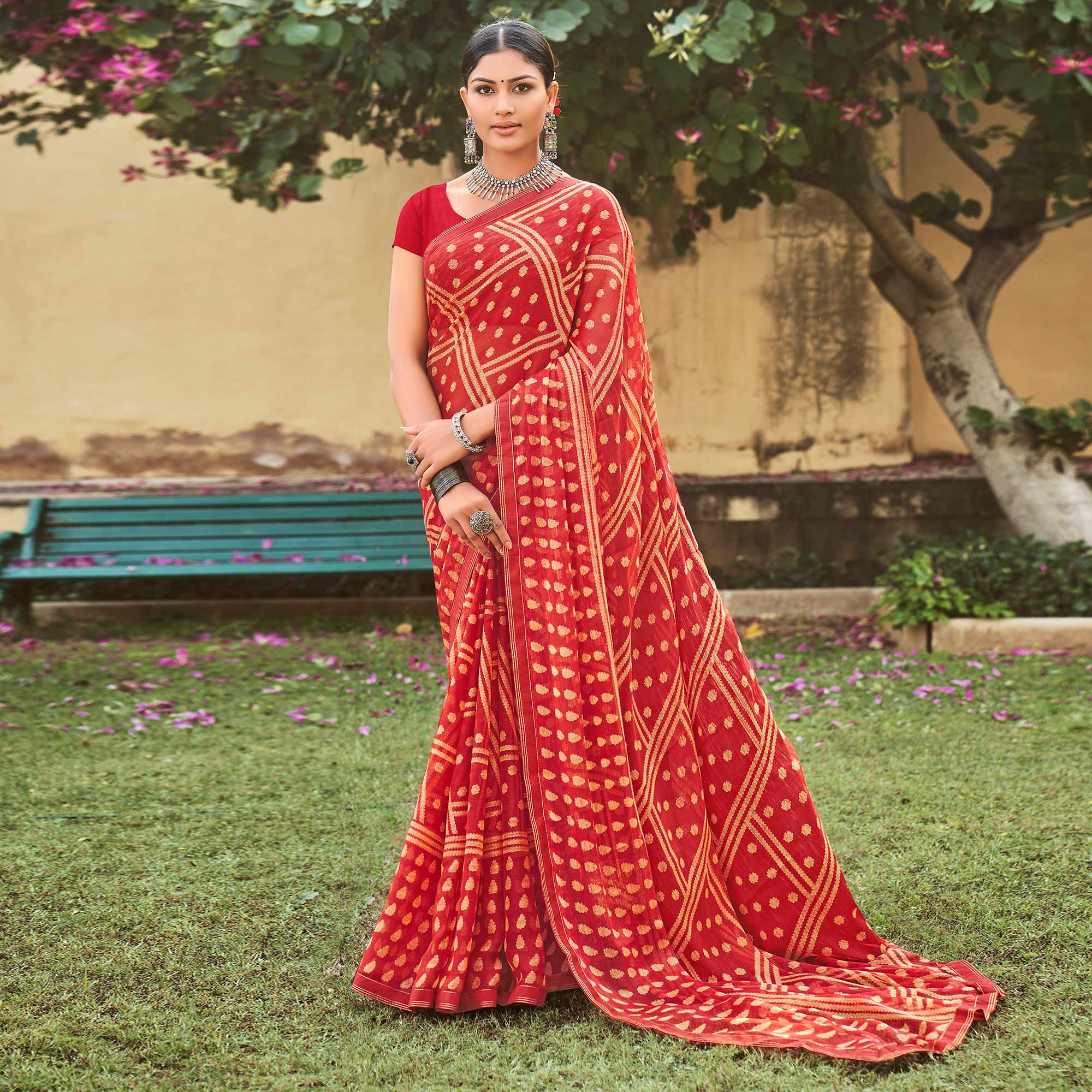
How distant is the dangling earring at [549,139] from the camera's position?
7.41ft

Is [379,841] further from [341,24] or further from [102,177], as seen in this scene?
[102,177]

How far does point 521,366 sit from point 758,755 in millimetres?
902

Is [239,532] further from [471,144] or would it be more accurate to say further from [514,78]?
[514,78]

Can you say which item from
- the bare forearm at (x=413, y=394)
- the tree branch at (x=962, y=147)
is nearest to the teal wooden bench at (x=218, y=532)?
the tree branch at (x=962, y=147)

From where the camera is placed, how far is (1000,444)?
19.3ft

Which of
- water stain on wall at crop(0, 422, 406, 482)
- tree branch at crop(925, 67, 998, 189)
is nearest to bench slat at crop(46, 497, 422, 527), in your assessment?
water stain on wall at crop(0, 422, 406, 482)

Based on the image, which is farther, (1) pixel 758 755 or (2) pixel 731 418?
(2) pixel 731 418

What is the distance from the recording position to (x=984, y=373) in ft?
19.6

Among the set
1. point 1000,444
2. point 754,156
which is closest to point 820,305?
point 1000,444

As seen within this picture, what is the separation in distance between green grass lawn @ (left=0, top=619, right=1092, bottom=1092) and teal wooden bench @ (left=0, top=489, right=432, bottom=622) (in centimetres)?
108

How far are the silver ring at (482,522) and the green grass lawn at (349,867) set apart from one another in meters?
0.89

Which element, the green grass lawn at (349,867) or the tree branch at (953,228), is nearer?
the green grass lawn at (349,867)

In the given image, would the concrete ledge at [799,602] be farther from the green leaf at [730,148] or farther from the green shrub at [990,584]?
the green leaf at [730,148]

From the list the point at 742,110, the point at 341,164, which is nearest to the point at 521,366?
the point at 742,110
